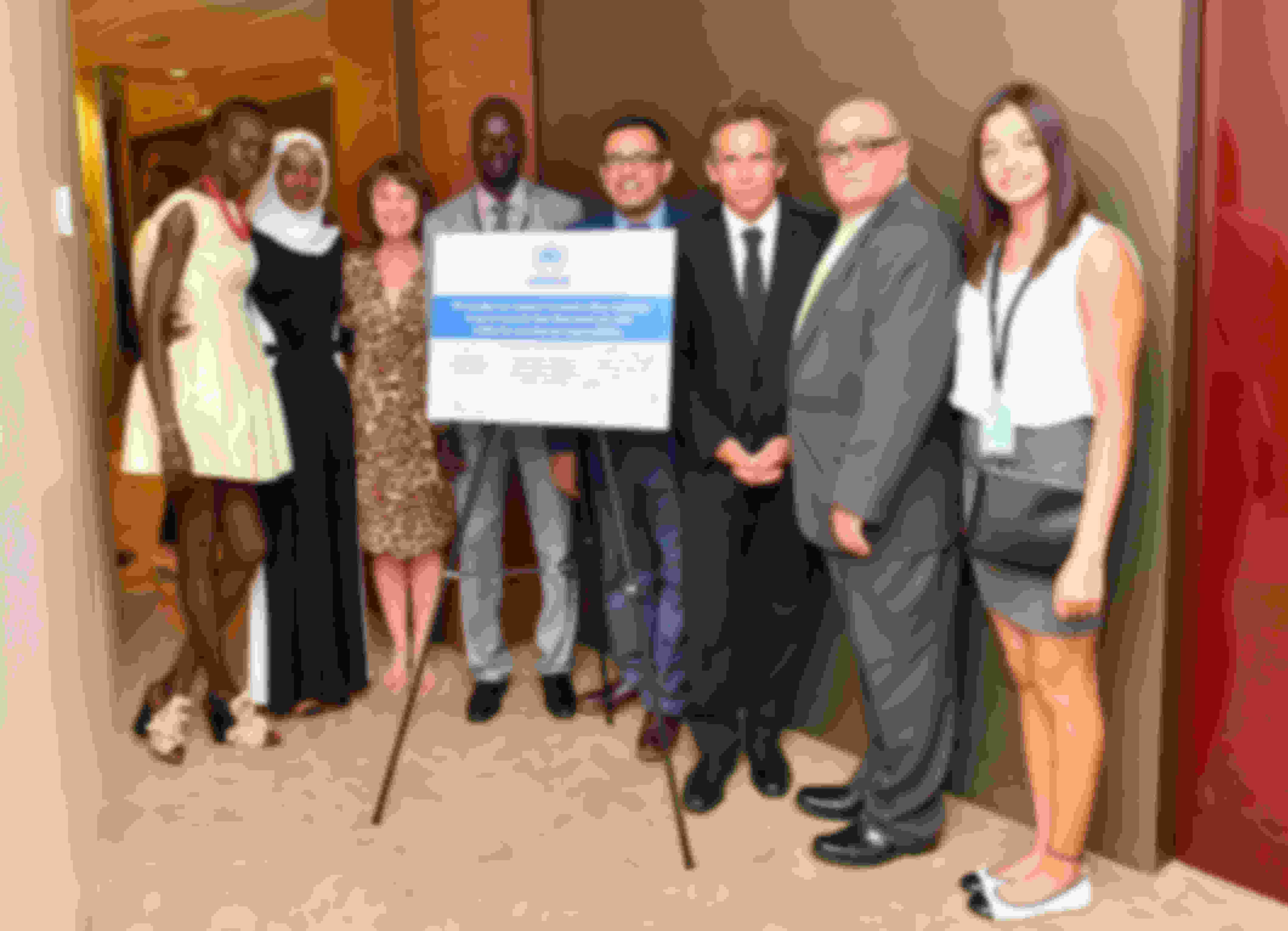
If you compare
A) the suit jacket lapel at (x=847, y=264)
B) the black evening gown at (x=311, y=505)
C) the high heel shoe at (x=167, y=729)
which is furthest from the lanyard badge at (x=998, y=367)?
the high heel shoe at (x=167, y=729)

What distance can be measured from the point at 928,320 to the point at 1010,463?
1.16 feet

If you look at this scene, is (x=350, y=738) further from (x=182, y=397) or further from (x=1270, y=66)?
(x=1270, y=66)

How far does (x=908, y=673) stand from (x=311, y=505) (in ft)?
6.51

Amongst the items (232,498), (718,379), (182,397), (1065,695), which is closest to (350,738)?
(232,498)

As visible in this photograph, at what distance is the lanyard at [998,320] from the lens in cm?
216

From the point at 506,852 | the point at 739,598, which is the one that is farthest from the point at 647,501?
the point at 506,852

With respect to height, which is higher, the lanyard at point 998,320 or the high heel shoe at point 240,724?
the lanyard at point 998,320

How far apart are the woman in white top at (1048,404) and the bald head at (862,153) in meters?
0.23

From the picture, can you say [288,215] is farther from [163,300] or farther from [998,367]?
[998,367]

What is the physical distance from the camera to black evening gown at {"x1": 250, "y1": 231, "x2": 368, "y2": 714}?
10.9ft

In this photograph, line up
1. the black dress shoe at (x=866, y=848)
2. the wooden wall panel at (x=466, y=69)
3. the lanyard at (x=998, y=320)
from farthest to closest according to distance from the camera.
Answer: the wooden wall panel at (x=466, y=69), the black dress shoe at (x=866, y=848), the lanyard at (x=998, y=320)

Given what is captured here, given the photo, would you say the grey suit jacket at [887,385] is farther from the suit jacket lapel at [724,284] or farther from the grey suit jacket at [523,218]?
the grey suit jacket at [523,218]

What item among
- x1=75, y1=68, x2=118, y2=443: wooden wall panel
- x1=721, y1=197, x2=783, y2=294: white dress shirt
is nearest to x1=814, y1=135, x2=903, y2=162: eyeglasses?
x1=721, y1=197, x2=783, y2=294: white dress shirt

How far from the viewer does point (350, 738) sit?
132 inches
